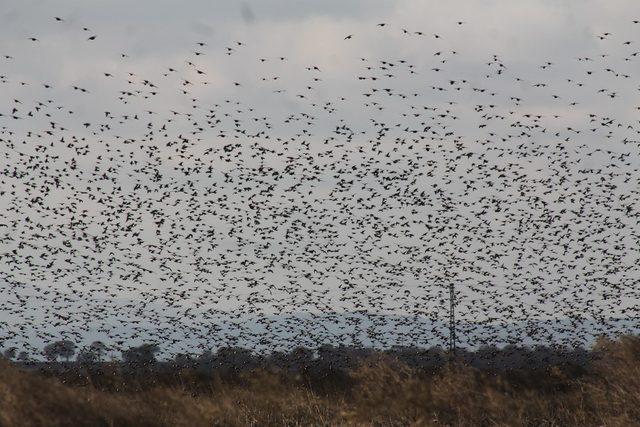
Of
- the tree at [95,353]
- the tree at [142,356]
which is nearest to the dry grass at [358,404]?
the tree at [95,353]

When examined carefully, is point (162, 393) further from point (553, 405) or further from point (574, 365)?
point (574, 365)

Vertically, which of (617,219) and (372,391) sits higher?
(617,219)

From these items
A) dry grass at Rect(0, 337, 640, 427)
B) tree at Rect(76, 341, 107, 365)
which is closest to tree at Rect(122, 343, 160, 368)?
tree at Rect(76, 341, 107, 365)

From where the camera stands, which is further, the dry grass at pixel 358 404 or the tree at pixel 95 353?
the tree at pixel 95 353

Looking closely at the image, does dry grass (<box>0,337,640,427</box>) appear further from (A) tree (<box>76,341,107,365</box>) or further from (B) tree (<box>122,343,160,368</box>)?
(B) tree (<box>122,343,160,368</box>)

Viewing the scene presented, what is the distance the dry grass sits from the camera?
1603 centimetres

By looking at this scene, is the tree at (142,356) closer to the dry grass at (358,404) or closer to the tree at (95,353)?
the tree at (95,353)

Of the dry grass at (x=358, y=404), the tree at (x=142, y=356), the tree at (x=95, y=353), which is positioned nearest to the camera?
the dry grass at (x=358, y=404)

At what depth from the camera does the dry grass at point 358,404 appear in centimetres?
1603

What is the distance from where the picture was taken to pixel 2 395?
1611 centimetres

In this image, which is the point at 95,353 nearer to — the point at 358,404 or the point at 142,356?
the point at 358,404

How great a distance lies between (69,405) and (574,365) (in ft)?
132

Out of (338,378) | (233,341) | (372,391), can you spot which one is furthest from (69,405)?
(338,378)

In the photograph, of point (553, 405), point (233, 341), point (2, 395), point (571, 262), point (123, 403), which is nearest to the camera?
point (2, 395)
